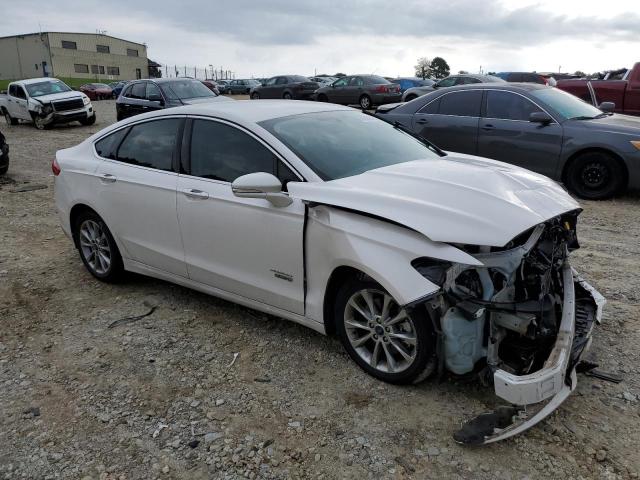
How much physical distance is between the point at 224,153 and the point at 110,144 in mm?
1483

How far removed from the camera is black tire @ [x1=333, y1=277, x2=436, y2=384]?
115 inches

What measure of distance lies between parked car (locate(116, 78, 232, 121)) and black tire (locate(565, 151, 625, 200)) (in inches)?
347

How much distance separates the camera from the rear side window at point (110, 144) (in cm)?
467

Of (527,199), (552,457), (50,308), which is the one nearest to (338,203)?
(527,199)

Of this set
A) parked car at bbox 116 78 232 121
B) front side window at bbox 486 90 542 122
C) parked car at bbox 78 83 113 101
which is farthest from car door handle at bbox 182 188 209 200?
parked car at bbox 78 83 113 101

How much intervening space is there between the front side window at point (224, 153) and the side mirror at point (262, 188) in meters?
0.24

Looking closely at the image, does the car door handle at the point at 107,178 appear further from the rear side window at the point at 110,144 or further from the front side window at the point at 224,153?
the front side window at the point at 224,153

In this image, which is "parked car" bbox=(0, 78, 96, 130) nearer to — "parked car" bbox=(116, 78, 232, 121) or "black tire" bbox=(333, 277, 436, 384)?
"parked car" bbox=(116, 78, 232, 121)

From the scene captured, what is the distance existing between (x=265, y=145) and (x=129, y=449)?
1.98m

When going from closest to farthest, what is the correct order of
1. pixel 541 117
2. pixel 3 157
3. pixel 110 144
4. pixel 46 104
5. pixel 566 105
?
pixel 110 144 → pixel 541 117 → pixel 566 105 → pixel 3 157 → pixel 46 104

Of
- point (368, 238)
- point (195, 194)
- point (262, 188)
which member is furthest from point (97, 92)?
point (368, 238)

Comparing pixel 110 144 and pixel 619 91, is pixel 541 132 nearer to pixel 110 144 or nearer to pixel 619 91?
pixel 619 91

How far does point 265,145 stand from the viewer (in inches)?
141

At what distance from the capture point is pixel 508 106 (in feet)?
26.0
